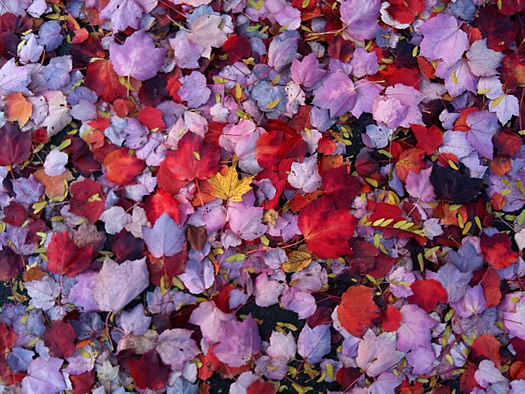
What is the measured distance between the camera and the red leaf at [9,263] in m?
0.87

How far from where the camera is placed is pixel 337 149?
0.91m

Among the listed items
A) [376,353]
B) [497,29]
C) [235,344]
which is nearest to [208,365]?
[235,344]

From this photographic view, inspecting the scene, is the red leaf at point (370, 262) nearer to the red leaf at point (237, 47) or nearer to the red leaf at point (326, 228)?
the red leaf at point (326, 228)

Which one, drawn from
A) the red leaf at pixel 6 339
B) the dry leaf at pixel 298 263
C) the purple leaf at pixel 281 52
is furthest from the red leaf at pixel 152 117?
the red leaf at pixel 6 339

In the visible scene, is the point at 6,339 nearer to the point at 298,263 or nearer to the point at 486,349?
the point at 298,263

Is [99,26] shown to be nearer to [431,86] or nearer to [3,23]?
[3,23]

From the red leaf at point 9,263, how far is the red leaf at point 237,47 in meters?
0.51

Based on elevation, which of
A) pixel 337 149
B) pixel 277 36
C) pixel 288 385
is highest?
pixel 277 36

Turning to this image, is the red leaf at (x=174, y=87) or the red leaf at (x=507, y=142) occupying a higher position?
the red leaf at (x=174, y=87)

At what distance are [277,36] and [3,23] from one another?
1.64 ft

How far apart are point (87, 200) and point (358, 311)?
0.50m

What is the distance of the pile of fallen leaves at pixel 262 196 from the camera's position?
86cm

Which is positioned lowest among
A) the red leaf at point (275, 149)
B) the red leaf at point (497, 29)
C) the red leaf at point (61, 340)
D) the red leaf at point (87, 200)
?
the red leaf at point (61, 340)

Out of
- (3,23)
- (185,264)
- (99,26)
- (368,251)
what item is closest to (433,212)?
(368,251)
